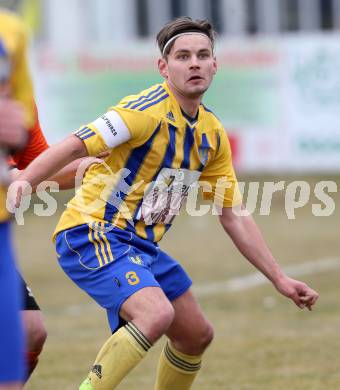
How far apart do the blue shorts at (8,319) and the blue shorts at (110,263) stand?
4.64ft

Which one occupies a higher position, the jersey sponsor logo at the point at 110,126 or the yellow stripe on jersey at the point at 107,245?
the jersey sponsor logo at the point at 110,126

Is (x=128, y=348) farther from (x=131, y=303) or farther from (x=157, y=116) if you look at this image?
(x=157, y=116)

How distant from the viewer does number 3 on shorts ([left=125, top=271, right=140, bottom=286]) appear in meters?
5.32

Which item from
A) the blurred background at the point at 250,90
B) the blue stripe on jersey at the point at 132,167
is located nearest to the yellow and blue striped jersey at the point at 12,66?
the blue stripe on jersey at the point at 132,167

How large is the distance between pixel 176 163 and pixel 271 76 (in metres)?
12.5

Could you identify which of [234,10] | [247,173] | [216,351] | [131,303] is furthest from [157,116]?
[234,10]

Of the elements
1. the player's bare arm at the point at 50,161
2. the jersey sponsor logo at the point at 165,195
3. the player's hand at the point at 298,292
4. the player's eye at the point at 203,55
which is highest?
the player's eye at the point at 203,55

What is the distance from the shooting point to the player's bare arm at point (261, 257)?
572cm

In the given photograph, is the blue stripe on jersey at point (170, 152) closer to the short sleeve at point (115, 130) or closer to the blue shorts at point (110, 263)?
the short sleeve at point (115, 130)

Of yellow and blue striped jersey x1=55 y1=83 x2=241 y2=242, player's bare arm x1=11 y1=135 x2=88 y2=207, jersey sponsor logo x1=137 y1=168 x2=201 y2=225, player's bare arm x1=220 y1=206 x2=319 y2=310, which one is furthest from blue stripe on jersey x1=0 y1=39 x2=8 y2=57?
player's bare arm x1=220 y1=206 x2=319 y2=310

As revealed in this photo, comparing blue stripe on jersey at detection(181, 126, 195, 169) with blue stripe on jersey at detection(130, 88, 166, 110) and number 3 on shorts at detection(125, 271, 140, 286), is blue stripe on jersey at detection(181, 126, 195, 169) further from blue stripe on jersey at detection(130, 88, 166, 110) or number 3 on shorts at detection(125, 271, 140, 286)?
number 3 on shorts at detection(125, 271, 140, 286)

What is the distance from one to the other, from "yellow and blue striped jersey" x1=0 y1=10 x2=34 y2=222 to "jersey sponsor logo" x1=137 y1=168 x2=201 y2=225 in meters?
1.67

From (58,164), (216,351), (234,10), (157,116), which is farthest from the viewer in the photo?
(234,10)

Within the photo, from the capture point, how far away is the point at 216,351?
26.5 ft
